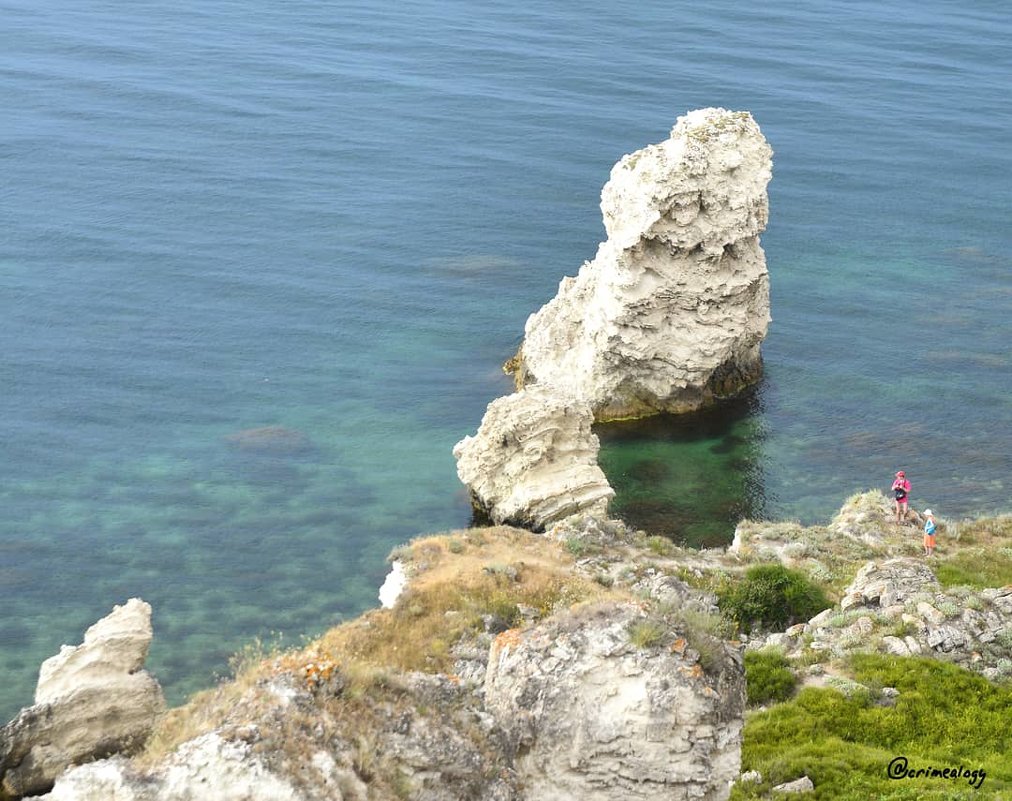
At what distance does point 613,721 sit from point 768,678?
39.2ft

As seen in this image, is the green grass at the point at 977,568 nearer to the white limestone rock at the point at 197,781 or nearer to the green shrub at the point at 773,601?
the green shrub at the point at 773,601

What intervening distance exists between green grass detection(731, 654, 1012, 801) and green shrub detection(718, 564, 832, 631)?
6.27m

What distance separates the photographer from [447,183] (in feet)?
330

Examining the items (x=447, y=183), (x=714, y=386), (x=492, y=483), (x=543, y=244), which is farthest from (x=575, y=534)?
(x=447, y=183)

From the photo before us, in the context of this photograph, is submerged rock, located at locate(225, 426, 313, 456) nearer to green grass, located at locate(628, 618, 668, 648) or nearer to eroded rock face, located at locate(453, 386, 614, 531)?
eroded rock face, located at locate(453, 386, 614, 531)

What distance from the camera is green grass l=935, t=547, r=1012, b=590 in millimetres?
41375

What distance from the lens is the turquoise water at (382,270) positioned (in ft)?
189

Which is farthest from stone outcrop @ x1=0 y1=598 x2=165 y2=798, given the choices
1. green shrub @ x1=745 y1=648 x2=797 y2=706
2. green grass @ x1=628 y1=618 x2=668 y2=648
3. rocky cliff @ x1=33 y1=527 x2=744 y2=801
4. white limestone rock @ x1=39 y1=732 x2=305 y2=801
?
green shrub @ x1=745 y1=648 x2=797 y2=706

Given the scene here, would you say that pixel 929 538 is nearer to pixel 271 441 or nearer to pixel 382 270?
pixel 271 441

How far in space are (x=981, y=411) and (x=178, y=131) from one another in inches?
2763

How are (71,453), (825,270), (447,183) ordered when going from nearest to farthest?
1. (71,453)
2. (825,270)
3. (447,183)

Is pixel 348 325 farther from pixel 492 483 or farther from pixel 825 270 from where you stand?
pixel 825 270

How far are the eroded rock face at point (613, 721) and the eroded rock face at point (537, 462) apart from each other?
32.5 m

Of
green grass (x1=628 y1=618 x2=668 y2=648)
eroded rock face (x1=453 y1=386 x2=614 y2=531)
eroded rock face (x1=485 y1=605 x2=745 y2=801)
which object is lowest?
eroded rock face (x1=453 y1=386 x2=614 y2=531)
